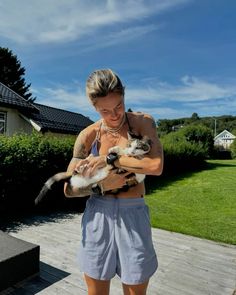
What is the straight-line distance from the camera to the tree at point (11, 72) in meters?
37.0

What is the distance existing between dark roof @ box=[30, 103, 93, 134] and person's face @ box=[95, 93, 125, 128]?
1429cm

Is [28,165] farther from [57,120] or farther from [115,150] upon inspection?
[57,120]

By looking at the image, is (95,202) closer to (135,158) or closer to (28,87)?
(135,158)

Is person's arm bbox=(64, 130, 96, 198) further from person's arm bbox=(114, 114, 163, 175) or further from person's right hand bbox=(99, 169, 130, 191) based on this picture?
person's arm bbox=(114, 114, 163, 175)

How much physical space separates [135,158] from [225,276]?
3.08 meters

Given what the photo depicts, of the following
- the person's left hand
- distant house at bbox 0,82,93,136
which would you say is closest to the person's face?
the person's left hand

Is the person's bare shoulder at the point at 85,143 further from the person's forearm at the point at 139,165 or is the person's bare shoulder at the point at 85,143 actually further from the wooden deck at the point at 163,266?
the wooden deck at the point at 163,266

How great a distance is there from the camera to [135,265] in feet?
5.31

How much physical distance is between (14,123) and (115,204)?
14053 mm

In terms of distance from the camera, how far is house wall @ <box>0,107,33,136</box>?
14.2 m

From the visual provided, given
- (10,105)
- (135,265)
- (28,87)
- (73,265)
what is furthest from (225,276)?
(28,87)

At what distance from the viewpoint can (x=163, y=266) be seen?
410cm

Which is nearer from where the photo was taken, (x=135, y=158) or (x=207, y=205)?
(x=135, y=158)

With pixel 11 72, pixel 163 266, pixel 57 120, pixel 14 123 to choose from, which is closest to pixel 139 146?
pixel 163 266
